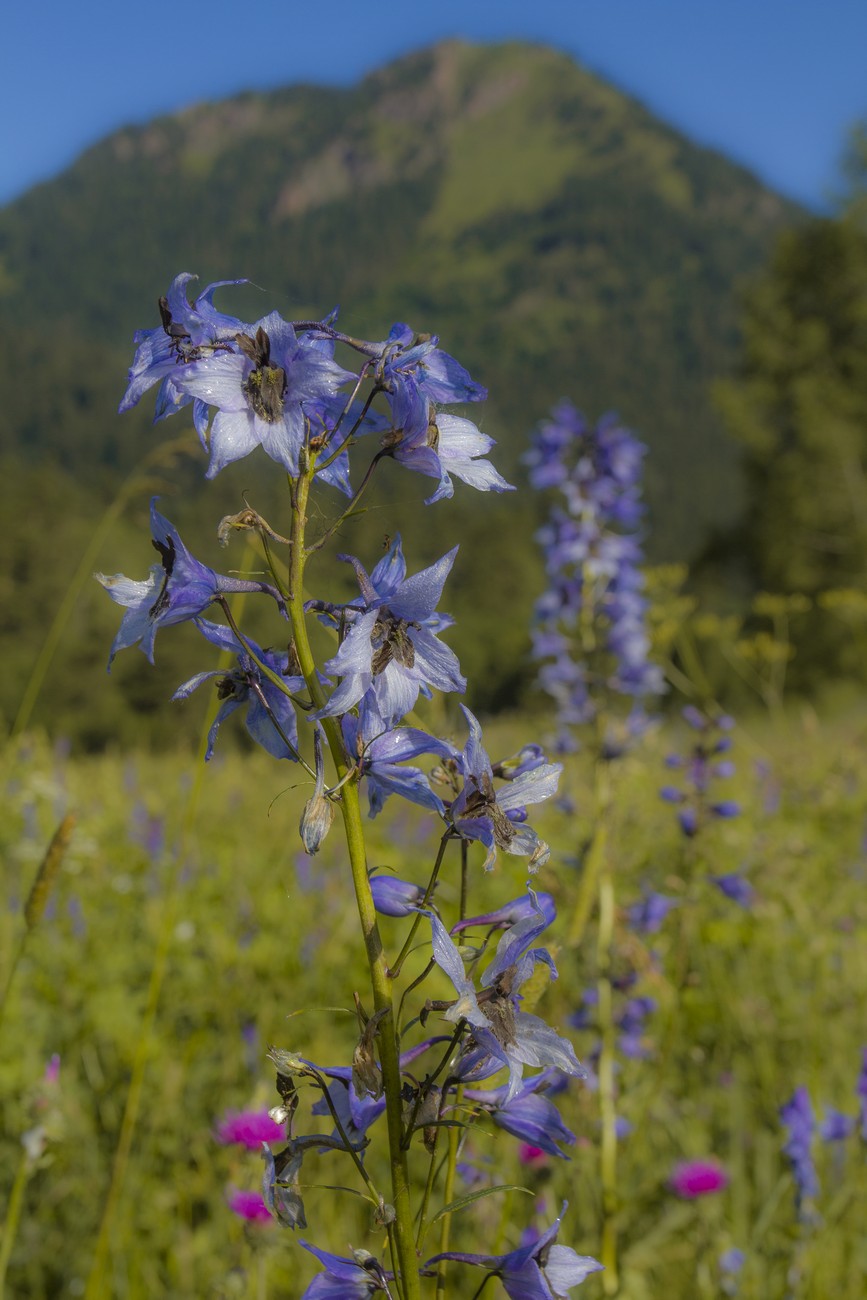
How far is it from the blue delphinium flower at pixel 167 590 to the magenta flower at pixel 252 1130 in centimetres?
80

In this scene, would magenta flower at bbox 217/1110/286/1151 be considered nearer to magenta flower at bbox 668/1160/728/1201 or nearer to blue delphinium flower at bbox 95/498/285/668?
blue delphinium flower at bbox 95/498/285/668

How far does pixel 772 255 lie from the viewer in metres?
30.0

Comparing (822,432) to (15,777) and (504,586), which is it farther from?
(15,777)

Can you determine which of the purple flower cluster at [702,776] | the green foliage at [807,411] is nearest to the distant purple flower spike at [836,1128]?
the purple flower cluster at [702,776]

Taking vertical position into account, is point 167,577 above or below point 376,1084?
above

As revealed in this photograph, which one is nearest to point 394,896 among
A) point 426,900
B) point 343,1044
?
point 426,900

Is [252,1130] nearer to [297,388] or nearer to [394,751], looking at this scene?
[394,751]

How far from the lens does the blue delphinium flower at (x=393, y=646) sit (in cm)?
106

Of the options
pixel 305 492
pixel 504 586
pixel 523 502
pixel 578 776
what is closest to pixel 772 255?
pixel 504 586

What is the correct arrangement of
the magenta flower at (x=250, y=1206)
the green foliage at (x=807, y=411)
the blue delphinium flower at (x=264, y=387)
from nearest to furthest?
1. the blue delphinium flower at (x=264, y=387)
2. the magenta flower at (x=250, y=1206)
3. the green foliage at (x=807, y=411)

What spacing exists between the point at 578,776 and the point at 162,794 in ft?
16.9

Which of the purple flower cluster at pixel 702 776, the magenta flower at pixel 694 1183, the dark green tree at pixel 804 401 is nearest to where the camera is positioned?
the magenta flower at pixel 694 1183

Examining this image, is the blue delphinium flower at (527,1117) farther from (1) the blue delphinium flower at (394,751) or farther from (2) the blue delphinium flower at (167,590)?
(2) the blue delphinium flower at (167,590)

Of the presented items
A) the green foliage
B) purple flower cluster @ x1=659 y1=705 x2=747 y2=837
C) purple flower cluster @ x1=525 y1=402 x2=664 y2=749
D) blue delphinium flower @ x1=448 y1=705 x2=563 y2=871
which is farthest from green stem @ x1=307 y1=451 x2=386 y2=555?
the green foliage
